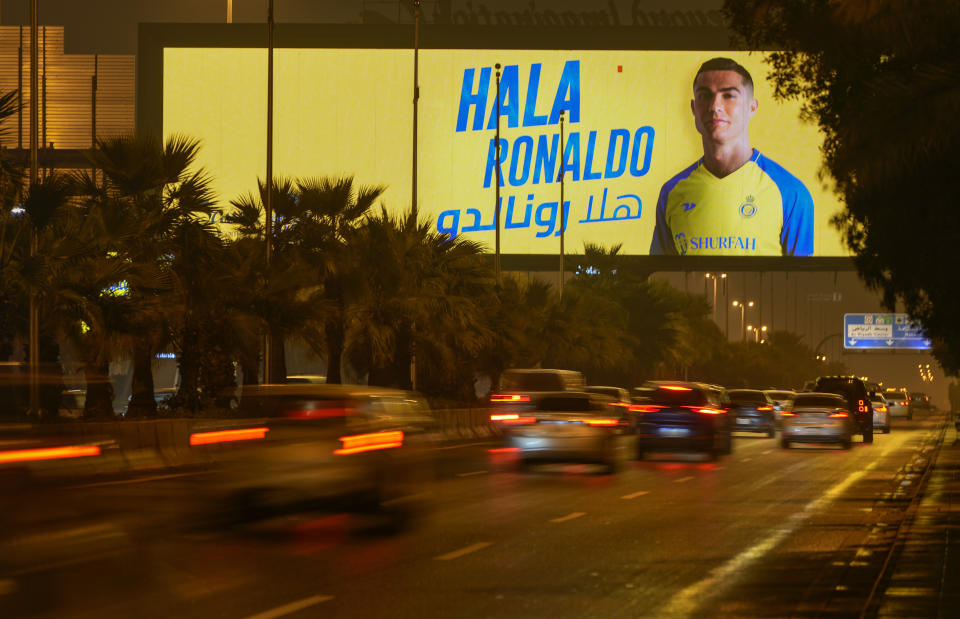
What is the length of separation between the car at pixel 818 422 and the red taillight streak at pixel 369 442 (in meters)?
24.0

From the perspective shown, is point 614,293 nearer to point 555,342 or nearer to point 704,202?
point 704,202

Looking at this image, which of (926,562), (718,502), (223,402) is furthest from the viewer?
(223,402)

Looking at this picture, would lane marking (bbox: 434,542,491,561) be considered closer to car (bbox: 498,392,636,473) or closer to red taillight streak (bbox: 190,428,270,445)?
red taillight streak (bbox: 190,428,270,445)

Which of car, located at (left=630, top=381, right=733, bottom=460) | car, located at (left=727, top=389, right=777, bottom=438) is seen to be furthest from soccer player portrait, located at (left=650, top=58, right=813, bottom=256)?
car, located at (left=630, top=381, right=733, bottom=460)

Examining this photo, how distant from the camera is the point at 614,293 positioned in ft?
239

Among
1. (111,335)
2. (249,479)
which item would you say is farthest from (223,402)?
(249,479)

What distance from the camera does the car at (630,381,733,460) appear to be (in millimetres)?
31141

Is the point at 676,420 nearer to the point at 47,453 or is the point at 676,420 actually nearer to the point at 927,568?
the point at 927,568

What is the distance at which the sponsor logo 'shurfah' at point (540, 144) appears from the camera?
71688 mm

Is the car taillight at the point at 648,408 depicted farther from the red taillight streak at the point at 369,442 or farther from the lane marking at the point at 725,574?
the red taillight streak at the point at 369,442

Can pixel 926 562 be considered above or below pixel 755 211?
below

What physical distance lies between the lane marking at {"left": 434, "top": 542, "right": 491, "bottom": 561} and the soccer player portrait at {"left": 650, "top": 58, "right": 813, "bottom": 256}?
5666cm

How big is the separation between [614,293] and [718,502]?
2050 inches

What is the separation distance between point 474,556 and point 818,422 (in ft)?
84.6
